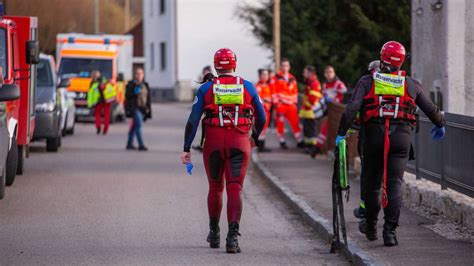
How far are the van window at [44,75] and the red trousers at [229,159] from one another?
1412 centimetres

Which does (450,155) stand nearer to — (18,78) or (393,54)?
(393,54)

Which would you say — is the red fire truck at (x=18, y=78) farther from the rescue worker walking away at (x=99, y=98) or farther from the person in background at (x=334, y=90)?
the rescue worker walking away at (x=99, y=98)

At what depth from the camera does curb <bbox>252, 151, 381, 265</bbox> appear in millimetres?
9930

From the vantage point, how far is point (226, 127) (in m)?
11.0

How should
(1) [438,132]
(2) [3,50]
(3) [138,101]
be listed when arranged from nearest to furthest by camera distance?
1. (1) [438,132]
2. (2) [3,50]
3. (3) [138,101]

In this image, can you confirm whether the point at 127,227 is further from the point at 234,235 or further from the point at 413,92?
the point at 413,92

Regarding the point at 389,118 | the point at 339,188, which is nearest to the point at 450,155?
the point at 389,118

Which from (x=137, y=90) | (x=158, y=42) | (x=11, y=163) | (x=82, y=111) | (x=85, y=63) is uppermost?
(x=158, y=42)

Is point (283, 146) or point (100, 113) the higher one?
point (100, 113)

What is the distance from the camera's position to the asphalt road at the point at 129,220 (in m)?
10.6

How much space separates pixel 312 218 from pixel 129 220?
1956 millimetres

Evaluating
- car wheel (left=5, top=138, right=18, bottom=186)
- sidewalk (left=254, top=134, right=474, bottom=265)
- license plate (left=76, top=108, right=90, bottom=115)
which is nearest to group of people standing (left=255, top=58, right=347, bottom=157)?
sidewalk (left=254, top=134, right=474, bottom=265)

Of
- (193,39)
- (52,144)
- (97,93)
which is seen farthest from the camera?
(193,39)

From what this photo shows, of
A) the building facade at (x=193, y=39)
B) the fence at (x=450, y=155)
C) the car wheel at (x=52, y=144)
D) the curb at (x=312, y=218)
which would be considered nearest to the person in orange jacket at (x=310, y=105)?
the curb at (x=312, y=218)
